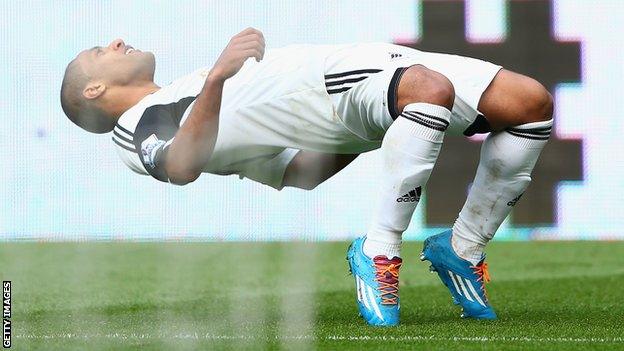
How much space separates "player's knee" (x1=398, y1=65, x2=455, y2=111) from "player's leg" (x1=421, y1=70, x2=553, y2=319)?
0.46ft

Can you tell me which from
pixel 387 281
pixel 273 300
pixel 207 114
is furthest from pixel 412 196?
pixel 273 300

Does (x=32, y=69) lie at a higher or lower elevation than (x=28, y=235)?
higher

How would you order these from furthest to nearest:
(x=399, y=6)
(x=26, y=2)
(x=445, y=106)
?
(x=399, y=6)
(x=26, y=2)
(x=445, y=106)

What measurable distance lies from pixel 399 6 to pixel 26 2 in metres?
2.89

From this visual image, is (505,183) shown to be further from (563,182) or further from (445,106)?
(563,182)

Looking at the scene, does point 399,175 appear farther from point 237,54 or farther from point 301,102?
point 237,54

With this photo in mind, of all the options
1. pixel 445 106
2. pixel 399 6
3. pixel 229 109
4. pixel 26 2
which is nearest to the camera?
pixel 445 106

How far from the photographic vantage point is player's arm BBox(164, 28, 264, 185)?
92.7 inches

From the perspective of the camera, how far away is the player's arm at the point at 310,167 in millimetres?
2844

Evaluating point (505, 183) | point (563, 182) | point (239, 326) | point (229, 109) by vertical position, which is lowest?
point (563, 182)

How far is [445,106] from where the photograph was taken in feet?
7.98

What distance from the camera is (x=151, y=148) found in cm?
245

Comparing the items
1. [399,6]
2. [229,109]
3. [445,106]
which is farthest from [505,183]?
[399,6]

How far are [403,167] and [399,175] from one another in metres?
0.02
